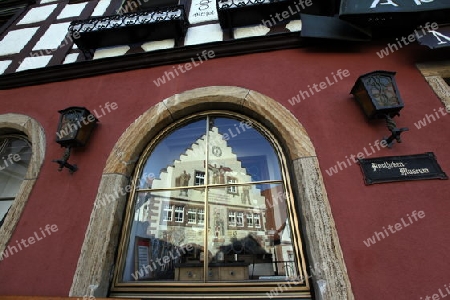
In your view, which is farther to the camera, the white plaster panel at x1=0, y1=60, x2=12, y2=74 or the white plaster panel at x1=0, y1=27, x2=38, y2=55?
the white plaster panel at x1=0, y1=27, x2=38, y2=55

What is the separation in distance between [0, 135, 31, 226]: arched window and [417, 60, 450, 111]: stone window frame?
4638 millimetres

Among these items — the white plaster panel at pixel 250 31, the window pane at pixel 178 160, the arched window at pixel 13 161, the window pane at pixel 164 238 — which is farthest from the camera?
the white plaster panel at pixel 250 31

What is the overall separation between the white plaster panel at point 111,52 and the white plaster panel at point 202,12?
1.05 meters

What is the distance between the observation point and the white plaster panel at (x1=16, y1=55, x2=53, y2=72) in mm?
3518

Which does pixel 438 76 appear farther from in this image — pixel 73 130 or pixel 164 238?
pixel 73 130

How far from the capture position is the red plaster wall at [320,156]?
1688 millimetres

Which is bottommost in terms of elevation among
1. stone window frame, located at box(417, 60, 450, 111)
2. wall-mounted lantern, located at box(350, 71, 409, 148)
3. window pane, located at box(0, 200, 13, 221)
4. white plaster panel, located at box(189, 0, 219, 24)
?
window pane, located at box(0, 200, 13, 221)

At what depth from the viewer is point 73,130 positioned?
2.43m

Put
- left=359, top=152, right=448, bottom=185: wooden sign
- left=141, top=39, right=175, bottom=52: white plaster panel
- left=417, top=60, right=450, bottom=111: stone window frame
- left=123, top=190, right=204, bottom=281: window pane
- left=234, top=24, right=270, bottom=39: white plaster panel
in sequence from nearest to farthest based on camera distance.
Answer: left=359, top=152, right=448, bottom=185: wooden sign < left=123, top=190, right=204, bottom=281: window pane < left=417, top=60, right=450, bottom=111: stone window frame < left=234, top=24, right=270, bottom=39: white plaster panel < left=141, top=39, right=175, bottom=52: white plaster panel

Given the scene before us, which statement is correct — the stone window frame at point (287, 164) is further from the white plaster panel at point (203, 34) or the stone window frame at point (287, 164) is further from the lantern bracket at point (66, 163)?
the white plaster panel at point (203, 34)

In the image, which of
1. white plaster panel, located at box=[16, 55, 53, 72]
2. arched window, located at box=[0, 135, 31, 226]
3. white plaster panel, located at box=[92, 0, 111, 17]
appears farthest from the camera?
white plaster panel, located at box=[92, 0, 111, 17]

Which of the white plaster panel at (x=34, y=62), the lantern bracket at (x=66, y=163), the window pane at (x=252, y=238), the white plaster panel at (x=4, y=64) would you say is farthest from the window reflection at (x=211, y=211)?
the white plaster panel at (x=4, y=64)

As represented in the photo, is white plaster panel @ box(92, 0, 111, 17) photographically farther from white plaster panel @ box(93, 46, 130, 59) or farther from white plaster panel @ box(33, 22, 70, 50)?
white plaster panel @ box(93, 46, 130, 59)

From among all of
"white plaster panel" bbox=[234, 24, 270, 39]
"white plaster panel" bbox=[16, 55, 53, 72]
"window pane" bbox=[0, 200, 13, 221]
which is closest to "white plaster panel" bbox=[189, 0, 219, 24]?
"white plaster panel" bbox=[234, 24, 270, 39]
